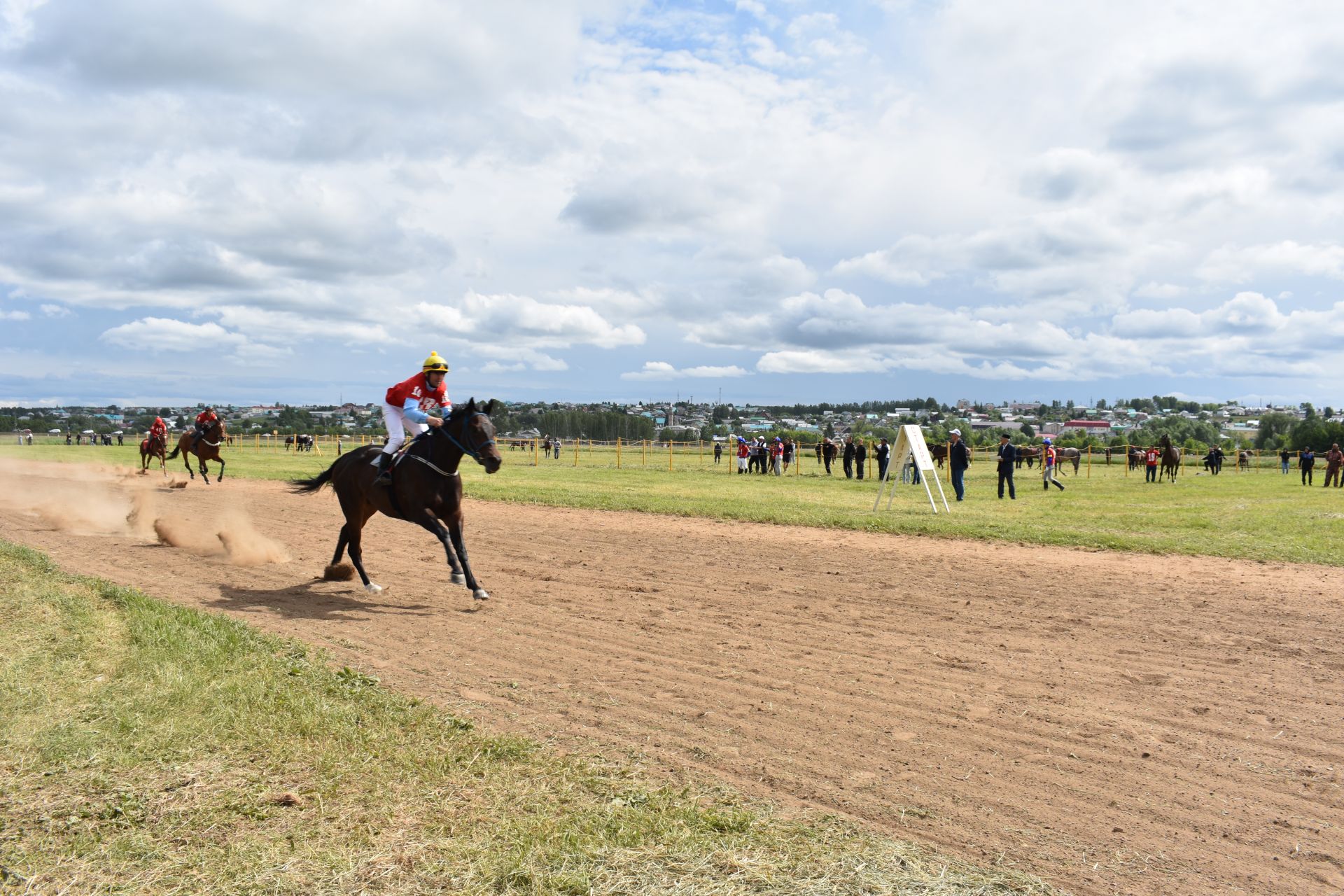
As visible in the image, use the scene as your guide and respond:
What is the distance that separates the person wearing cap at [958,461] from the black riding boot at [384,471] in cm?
1809

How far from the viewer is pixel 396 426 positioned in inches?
459

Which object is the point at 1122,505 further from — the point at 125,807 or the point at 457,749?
the point at 125,807

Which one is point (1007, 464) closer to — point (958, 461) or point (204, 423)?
point (958, 461)

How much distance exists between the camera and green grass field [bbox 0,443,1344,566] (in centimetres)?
1625

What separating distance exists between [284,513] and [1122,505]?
22.7 metres

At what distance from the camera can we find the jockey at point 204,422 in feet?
89.5

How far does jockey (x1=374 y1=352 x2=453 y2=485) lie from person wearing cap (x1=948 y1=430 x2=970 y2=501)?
1766 cm

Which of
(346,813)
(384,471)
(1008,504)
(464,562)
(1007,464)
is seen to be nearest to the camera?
(346,813)

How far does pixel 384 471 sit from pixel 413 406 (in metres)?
0.95

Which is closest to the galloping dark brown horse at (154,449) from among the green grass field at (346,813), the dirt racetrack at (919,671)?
the dirt racetrack at (919,671)

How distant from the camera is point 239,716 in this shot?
5805 mm

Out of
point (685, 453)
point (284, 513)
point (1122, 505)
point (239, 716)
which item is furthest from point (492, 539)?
point (685, 453)

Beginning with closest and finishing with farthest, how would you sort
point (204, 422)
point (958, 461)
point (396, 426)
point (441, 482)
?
point (441, 482) < point (396, 426) < point (958, 461) < point (204, 422)

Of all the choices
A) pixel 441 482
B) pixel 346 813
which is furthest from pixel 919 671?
pixel 441 482
